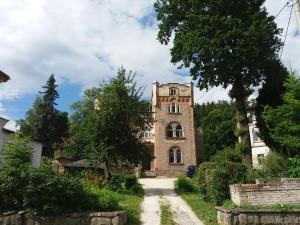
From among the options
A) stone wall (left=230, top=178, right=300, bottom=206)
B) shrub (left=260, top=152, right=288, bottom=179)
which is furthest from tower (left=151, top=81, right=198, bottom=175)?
stone wall (left=230, top=178, right=300, bottom=206)

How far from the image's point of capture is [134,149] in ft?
77.7

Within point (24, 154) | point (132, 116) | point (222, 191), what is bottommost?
point (222, 191)

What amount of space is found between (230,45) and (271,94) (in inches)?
181

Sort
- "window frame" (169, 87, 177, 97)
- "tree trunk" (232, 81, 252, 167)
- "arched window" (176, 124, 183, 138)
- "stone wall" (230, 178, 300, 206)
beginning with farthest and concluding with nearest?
"window frame" (169, 87, 177, 97) → "arched window" (176, 124, 183, 138) → "tree trunk" (232, 81, 252, 167) → "stone wall" (230, 178, 300, 206)

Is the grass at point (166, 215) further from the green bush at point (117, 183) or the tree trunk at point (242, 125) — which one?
the tree trunk at point (242, 125)

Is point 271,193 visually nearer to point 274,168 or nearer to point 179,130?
point 274,168

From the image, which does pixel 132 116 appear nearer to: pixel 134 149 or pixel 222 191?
pixel 134 149

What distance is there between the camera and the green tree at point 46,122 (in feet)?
156

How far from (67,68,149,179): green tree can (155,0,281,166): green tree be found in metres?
4.52

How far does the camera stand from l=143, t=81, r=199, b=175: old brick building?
4503cm

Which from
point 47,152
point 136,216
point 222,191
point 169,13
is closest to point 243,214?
point 222,191

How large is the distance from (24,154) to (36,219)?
10.5 feet

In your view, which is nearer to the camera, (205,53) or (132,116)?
(205,53)

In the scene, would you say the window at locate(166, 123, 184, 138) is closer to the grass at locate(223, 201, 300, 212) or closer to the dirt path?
the dirt path
